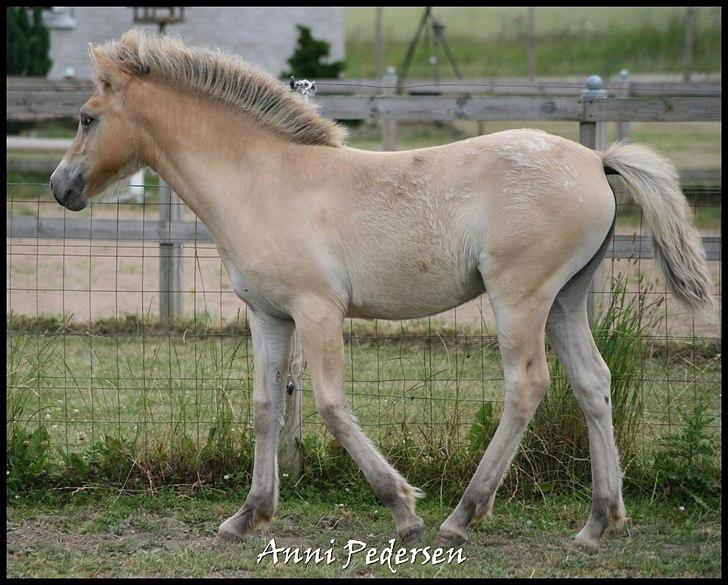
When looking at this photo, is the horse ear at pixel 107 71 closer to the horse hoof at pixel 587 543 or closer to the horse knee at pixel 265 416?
the horse knee at pixel 265 416

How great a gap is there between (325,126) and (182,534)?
84.1 inches

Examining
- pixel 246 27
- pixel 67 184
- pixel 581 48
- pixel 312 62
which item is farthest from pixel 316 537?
pixel 581 48

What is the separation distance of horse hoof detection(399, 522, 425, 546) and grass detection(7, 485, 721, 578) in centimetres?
12

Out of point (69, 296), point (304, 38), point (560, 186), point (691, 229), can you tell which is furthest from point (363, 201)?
point (304, 38)

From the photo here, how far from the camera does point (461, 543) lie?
439 centimetres

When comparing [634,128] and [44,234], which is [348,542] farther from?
[634,128]

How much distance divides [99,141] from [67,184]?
0.26 meters

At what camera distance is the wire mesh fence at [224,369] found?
17.5ft

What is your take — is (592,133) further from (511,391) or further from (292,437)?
(292,437)

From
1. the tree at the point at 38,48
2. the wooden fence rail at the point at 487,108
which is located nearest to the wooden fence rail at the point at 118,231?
the wooden fence rail at the point at 487,108

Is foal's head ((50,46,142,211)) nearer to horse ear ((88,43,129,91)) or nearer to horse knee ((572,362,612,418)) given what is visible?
horse ear ((88,43,129,91))

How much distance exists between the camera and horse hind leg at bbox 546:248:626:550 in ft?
14.8

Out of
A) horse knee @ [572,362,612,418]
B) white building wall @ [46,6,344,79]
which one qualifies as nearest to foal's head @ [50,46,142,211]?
horse knee @ [572,362,612,418]

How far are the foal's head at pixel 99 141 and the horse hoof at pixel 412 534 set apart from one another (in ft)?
7.18
